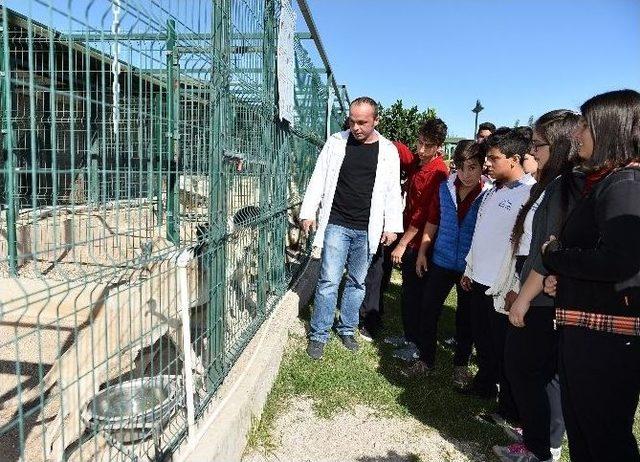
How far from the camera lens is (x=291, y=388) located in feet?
10.4

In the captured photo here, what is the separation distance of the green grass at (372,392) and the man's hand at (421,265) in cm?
74

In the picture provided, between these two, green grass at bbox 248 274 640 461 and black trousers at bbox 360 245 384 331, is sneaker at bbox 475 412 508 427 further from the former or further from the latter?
black trousers at bbox 360 245 384 331

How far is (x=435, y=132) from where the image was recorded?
3.94 meters

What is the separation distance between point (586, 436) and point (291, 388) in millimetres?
1875

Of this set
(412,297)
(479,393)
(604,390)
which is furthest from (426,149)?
(604,390)

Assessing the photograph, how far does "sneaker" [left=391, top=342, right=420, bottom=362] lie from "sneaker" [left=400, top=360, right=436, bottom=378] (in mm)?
54

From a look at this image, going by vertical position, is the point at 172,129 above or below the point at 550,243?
above

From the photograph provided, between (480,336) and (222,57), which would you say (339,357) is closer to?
(480,336)

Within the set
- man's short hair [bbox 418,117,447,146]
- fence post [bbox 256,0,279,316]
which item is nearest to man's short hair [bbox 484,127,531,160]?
man's short hair [bbox 418,117,447,146]

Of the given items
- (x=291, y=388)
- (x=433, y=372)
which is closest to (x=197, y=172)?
(x=291, y=388)

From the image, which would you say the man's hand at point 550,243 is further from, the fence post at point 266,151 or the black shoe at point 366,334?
the black shoe at point 366,334

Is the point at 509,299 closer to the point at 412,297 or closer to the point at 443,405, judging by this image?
the point at 443,405

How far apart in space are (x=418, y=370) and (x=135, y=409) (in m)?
2.15

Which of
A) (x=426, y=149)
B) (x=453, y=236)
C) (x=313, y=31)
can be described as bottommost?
(x=453, y=236)
